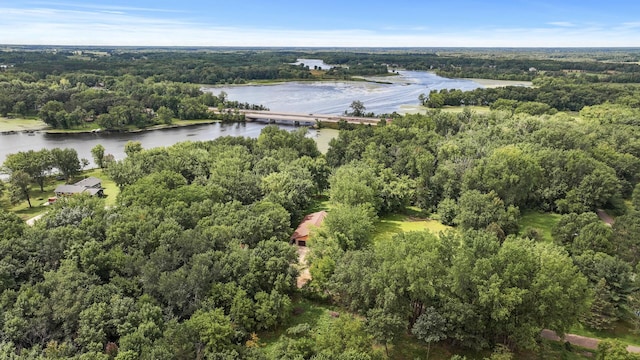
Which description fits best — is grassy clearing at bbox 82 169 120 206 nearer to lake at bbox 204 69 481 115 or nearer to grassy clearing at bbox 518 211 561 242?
grassy clearing at bbox 518 211 561 242

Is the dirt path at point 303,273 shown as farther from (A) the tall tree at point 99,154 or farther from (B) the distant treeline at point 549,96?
(B) the distant treeline at point 549,96

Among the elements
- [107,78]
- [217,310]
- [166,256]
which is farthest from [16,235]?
[107,78]

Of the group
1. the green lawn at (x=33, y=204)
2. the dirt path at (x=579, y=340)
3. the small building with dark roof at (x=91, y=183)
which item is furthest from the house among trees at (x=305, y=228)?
the green lawn at (x=33, y=204)

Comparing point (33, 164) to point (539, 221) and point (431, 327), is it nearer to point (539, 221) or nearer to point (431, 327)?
point (431, 327)

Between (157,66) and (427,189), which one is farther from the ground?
(157,66)

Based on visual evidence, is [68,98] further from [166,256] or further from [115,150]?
[166,256]

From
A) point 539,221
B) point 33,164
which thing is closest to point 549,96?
point 539,221

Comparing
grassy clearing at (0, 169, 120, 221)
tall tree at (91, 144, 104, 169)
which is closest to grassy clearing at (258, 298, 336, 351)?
grassy clearing at (0, 169, 120, 221)
